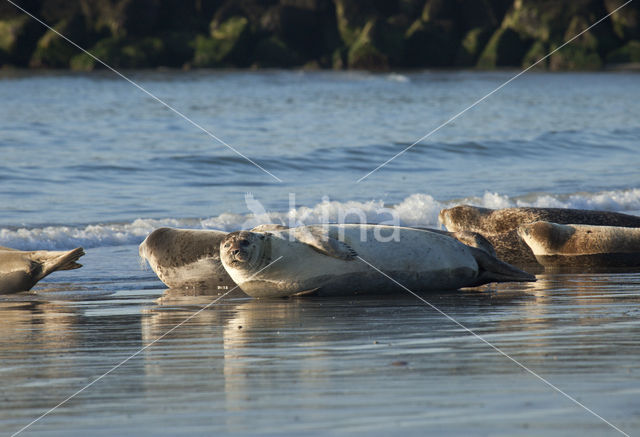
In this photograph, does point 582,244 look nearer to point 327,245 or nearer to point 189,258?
point 327,245

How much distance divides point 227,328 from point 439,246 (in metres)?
2.14

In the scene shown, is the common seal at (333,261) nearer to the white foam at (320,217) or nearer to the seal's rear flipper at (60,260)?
the seal's rear flipper at (60,260)

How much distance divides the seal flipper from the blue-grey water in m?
0.36

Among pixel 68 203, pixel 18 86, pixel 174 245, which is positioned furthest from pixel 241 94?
pixel 174 245

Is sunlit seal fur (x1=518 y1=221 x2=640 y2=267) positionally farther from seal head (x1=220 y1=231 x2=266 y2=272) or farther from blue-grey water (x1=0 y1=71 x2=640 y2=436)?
seal head (x1=220 y1=231 x2=266 y2=272)

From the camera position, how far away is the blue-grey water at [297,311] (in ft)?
13.5

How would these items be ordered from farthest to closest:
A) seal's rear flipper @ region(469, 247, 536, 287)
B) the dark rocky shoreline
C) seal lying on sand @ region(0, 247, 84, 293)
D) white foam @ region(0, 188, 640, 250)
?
1. the dark rocky shoreline
2. white foam @ region(0, 188, 640, 250)
3. seal lying on sand @ region(0, 247, 84, 293)
4. seal's rear flipper @ region(469, 247, 536, 287)

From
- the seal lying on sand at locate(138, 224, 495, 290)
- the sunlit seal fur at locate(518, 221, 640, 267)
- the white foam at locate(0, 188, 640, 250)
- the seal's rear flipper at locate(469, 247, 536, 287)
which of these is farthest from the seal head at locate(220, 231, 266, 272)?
the white foam at locate(0, 188, 640, 250)

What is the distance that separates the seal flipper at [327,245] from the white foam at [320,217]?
3.88 metres

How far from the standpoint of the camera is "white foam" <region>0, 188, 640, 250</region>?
1091 cm

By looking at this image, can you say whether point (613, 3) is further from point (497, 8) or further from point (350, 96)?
point (350, 96)

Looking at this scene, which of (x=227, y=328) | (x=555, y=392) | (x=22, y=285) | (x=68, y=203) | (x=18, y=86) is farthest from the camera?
(x=18, y=86)

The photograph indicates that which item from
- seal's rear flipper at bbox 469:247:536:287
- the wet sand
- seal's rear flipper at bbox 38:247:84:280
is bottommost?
the wet sand

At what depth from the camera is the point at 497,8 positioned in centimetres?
7906
